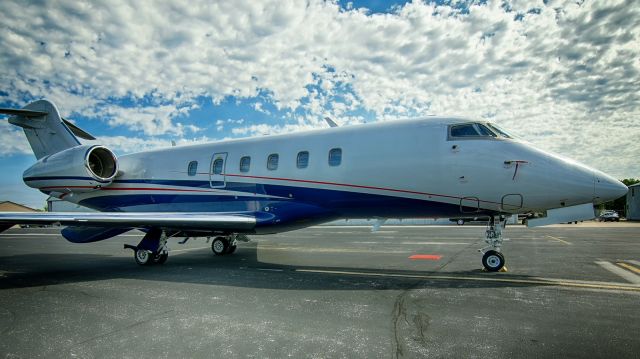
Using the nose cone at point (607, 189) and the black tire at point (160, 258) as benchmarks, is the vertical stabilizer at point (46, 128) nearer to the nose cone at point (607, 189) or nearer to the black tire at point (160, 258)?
the black tire at point (160, 258)

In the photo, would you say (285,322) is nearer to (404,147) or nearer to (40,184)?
(404,147)

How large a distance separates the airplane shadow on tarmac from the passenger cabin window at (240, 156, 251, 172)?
263 centimetres

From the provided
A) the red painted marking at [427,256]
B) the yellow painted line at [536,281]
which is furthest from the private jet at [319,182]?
→ the red painted marking at [427,256]

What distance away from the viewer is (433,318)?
465cm

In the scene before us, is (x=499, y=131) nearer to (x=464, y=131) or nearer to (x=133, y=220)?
(x=464, y=131)

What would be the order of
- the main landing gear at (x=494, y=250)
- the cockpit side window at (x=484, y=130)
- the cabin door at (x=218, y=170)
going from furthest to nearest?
the cabin door at (x=218, y=170) → the main landing gear at (x=494, y=250) → the cockpit side window at (x=484, y=130)

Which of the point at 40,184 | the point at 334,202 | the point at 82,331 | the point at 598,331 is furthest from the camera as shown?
the point at 40,184

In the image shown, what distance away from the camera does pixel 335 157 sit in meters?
9.22

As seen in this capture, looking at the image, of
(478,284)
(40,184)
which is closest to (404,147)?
(478,284)

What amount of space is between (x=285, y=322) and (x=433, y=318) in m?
1.84

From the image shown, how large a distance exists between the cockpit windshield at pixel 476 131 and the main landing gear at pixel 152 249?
8.06 meters

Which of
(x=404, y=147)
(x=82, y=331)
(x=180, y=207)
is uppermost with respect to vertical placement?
(x=404, y=147)

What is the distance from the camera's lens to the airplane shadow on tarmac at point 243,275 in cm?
688

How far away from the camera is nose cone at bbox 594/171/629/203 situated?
272 inches
